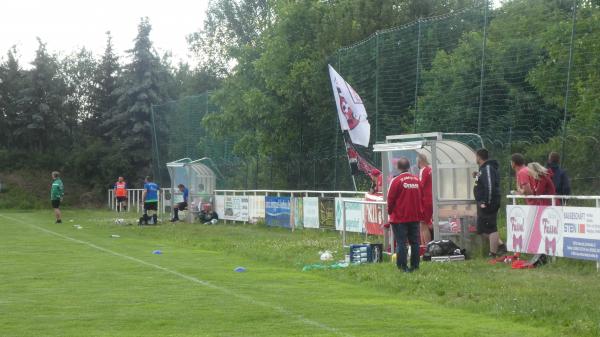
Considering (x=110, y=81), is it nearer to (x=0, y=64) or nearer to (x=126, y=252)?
(x=0, y=64)

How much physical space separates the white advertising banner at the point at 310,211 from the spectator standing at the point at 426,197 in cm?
1021

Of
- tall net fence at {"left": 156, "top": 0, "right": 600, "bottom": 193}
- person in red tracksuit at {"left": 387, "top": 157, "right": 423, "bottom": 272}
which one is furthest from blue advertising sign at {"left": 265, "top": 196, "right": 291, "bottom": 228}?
person in red tracksuit at {"left": 387, "top": 157, "right": 423, "bottom": 272}

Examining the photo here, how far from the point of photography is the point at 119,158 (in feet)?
225

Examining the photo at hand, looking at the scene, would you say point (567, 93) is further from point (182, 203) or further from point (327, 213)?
point (182, 203)

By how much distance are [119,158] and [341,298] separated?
56.8 meters

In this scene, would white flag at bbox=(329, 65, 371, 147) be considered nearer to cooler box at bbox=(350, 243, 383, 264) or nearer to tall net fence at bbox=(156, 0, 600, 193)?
tall net fence at bbox=(156, 0, 600, 193)

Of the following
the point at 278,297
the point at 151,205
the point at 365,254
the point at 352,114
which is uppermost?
the point at 352,114

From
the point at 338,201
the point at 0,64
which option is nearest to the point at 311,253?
the point at 338,201

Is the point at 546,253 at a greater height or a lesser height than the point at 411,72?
lesser

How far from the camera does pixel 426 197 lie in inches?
735

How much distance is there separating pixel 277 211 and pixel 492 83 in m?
10.3

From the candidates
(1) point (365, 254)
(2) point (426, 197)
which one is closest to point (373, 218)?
(2) point (426, 197)

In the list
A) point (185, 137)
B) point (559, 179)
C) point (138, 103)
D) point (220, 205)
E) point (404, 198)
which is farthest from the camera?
point (138, 103)

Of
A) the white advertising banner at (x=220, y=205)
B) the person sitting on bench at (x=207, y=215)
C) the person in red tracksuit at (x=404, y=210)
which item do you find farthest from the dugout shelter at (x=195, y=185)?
the person in red tracksuit at (x=404, y=210)
